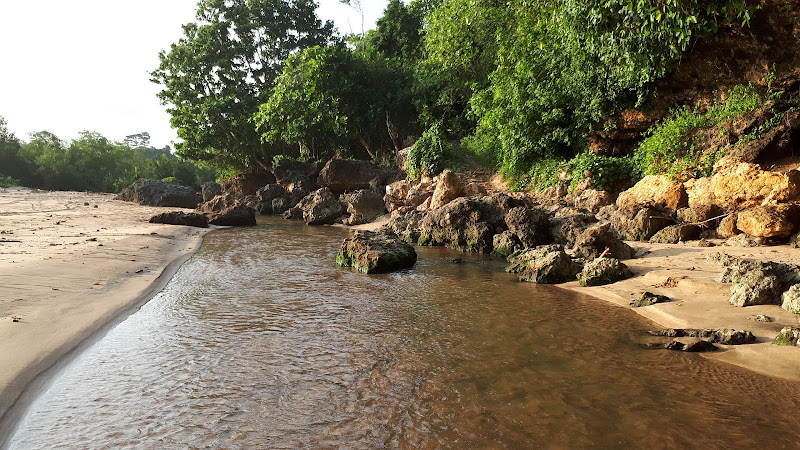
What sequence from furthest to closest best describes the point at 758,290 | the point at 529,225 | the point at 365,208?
the point at 365,208 → the point at 529,225 → the point at 758,290

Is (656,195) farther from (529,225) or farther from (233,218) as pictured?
(233,218)

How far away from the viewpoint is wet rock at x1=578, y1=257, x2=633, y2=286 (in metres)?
7.78

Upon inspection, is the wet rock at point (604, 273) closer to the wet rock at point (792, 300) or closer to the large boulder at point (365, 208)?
the wet rock at point (792, 300)

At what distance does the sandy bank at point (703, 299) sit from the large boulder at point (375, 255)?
11.1ft

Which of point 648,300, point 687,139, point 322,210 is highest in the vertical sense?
point 687,139

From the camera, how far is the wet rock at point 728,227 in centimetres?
907

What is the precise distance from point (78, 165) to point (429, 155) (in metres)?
43.0

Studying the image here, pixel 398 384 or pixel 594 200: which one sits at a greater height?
pixel 594 200

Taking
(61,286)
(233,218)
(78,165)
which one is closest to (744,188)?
(61,286)

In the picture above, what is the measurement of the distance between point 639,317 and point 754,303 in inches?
48.8

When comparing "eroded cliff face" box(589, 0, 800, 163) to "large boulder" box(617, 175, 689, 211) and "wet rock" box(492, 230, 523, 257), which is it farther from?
"wet rock" box(492, 230, 523, 257)

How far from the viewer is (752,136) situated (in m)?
10.8

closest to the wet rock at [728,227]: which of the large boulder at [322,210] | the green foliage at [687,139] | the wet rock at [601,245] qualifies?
the wet rock at [601,245]

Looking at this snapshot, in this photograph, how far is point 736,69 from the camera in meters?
12.2
